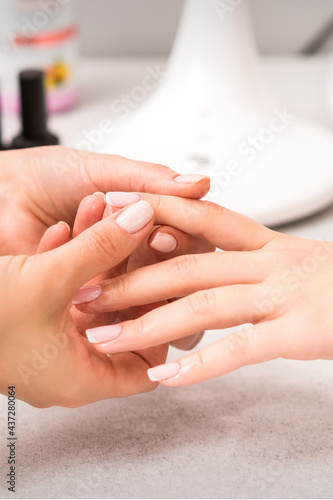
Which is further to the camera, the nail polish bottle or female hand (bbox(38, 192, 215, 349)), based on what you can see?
the nail polish bottle

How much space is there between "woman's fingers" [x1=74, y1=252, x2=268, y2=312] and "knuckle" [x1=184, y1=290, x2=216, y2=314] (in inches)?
0.8

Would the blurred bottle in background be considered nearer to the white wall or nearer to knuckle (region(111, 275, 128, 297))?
the white wall

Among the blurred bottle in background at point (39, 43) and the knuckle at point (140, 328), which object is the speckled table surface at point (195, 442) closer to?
the knuckle at point (140, 328)

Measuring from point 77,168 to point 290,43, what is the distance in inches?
29.1

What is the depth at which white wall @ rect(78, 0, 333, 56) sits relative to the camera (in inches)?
46.4

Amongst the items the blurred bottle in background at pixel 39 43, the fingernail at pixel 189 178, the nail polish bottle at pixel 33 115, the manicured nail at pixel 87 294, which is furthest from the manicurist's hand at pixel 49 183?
the blurred bottle in background at pixel 39 43

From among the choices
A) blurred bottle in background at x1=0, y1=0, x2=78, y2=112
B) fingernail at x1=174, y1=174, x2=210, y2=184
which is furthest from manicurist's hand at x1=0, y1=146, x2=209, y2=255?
blurred bottle in background at x1=0, y1=0, x2=78, y2=112

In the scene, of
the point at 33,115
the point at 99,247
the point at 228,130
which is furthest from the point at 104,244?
the point at 33,115

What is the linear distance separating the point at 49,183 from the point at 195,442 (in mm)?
267

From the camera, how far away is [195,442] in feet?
1.75

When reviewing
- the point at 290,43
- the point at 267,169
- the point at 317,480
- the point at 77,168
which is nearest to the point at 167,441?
the point at 317,480

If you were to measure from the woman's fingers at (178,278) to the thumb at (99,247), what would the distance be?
30 mm

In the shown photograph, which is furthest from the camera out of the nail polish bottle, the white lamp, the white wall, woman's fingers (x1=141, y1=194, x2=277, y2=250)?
the white wall

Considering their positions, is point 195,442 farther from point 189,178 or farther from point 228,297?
point 189,178
